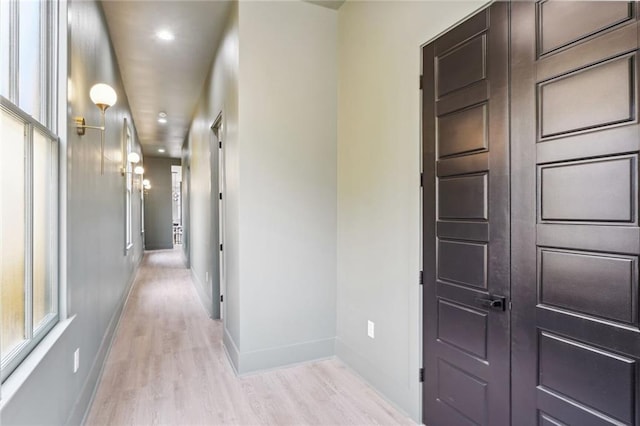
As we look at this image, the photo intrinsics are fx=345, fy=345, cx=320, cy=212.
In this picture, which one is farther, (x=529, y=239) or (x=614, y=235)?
(x=529, y=239)

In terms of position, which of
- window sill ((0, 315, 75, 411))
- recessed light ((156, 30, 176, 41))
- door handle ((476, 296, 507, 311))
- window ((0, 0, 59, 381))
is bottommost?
window sill ((0, 315, 75, 411))

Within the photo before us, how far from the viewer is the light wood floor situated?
2291mm

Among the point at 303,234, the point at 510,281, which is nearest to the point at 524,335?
the point at 510,281

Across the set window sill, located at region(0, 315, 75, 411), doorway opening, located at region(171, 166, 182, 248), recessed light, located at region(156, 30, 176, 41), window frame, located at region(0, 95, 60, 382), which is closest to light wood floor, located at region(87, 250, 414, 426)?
window sill, located at region(0, 315, 75, 411)

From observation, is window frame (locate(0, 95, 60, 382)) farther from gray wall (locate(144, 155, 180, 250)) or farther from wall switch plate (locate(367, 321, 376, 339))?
gray wall (locate(144, 155, 180, 250))

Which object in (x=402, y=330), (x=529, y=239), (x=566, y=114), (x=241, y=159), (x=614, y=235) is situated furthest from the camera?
(x=241, y=159)

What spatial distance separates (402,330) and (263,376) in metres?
1.27

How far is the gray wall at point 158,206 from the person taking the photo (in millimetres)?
11555

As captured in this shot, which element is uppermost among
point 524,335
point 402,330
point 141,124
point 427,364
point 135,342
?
point 141,124

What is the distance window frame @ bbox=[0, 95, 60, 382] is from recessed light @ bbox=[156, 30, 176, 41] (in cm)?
212

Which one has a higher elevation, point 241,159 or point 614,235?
point 241,159

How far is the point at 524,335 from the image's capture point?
5.24ft

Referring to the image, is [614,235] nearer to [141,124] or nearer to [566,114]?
[566,114]

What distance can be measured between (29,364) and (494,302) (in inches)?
82.6
